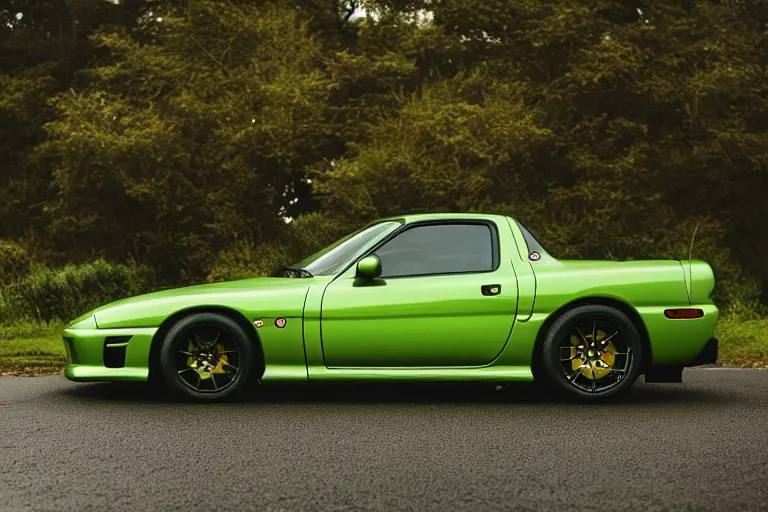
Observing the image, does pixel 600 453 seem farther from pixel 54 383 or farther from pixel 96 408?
pixel 54 383

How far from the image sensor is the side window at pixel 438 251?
28.2 feet

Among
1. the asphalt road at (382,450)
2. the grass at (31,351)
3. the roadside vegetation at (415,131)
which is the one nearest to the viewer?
the asphalt road at (382,450)

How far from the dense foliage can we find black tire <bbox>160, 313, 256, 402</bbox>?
1360 cm

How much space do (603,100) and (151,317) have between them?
18.9m

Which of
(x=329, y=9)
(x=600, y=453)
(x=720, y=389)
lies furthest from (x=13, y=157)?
(x=600, y=453)

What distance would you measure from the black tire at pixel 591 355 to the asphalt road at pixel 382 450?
176 millimetres

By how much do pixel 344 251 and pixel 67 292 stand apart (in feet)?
32.2

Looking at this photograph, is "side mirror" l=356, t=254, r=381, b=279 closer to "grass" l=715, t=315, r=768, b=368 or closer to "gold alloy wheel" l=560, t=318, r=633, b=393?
"gold alloy wheel" l=560, t=318, r=633, b=393

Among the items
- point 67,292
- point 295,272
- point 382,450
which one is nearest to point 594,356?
point 295,272

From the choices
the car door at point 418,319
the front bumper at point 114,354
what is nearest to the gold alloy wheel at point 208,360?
the front bumper at point 114,354

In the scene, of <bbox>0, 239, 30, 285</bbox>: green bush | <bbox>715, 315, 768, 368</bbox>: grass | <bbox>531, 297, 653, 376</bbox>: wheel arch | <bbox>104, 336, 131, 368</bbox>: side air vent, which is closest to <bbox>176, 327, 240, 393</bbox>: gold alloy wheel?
<bbox>104, 336, 131, 368</bbox>: side air vent

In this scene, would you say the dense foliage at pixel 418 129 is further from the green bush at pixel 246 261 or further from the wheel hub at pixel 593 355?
the wheel hub at pixel 593 355

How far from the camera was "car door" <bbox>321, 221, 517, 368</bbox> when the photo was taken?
328 inches

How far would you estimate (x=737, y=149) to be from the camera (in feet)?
78.6
